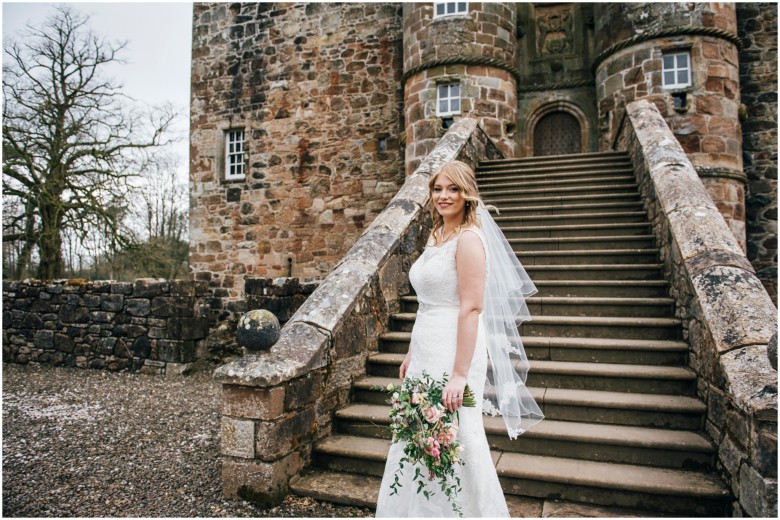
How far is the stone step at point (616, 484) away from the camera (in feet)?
10.9

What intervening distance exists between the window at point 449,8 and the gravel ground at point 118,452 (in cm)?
894

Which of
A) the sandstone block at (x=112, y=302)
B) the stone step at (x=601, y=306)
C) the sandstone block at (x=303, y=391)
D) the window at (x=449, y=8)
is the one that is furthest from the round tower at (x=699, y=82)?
the sandstone block at (x=112, y=302)

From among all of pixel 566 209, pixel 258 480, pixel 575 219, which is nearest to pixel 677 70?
pixel 566 209

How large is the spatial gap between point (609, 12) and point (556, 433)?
10.2m

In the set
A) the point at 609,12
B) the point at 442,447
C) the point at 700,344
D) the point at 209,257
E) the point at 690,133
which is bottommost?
the point at 442,447

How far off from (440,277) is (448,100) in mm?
9834

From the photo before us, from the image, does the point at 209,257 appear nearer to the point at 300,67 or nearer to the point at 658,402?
the point at 300,67

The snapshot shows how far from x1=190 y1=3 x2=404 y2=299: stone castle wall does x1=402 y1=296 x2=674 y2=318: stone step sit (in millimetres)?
8871

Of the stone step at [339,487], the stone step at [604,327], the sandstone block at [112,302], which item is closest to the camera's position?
the stone step at [339,487]

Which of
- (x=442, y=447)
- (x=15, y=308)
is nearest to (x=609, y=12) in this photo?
(x=442, y=447)

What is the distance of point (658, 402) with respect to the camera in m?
4.03

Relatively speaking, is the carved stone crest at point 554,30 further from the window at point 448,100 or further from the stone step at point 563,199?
the stone step at point 563,199

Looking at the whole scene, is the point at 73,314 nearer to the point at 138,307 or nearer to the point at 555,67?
the point at 138,307

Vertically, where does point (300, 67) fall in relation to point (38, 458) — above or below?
above
